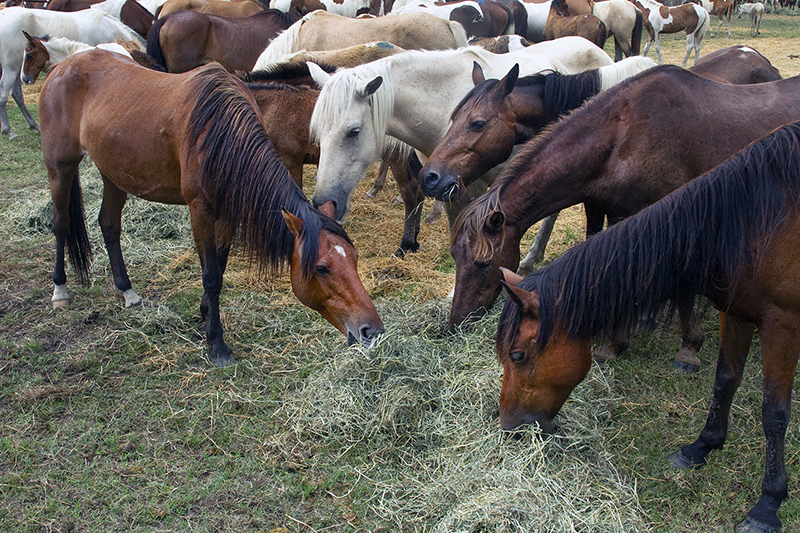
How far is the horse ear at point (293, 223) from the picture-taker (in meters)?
2.87

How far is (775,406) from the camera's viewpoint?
7.57ft

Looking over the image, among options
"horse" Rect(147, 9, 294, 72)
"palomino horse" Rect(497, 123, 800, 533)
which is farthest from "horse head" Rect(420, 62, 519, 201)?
"horse" Rect(147, 9, 294, 72)

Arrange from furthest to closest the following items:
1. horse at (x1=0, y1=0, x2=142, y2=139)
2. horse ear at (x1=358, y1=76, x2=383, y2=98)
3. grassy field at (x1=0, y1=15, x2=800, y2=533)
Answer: horse at (x1=0, y1=0, x2=142, y2=139), horse ear at (x1=358, y1=76, x2=383, y2=98), grassy field at (x1=0, y1=15, x2=800, y2=533)

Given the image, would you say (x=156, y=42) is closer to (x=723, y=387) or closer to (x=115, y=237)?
(x=115, y=237)

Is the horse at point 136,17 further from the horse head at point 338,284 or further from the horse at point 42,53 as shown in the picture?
the horse head at point 338,284

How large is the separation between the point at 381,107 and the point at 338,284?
166 cm

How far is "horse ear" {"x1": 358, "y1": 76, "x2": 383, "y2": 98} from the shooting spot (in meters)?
3.87

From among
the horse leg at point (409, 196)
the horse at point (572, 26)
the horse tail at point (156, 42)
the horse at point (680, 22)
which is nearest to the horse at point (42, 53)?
the horse tail at point (156, 42)

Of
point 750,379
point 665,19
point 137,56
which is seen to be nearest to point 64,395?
point 750,379

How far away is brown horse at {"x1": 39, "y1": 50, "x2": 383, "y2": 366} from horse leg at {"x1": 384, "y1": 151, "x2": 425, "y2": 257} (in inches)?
75.9

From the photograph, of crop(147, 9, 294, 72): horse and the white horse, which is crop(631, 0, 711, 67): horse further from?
the white horse

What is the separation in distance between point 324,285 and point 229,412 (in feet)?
3.05

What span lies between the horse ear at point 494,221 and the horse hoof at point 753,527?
1.78m

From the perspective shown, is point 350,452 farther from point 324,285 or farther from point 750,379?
point 750,379
